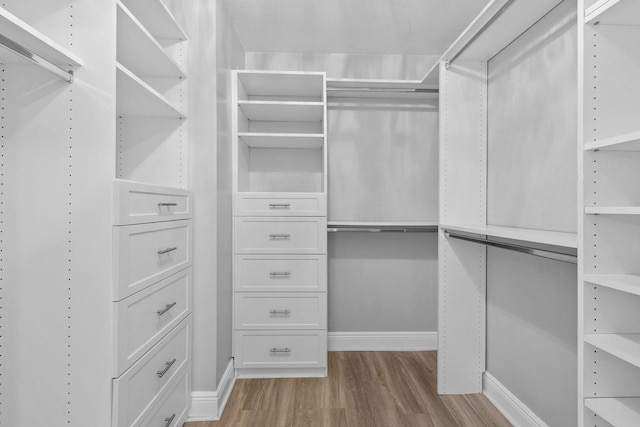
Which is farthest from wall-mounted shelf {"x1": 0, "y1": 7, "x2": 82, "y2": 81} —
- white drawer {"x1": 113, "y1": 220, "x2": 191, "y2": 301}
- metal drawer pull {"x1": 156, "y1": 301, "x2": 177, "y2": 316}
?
metal drawer pull {"x1": 156, "y1": 301, "x2": 177, "y2": 316}

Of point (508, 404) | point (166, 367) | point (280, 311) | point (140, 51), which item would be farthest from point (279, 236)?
point (508, 404)

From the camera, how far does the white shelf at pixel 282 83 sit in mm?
2365

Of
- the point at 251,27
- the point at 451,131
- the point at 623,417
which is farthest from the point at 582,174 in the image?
the point at 251,27

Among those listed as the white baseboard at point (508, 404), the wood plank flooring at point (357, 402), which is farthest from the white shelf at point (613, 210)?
the wood plank flooring at point (357, 402)

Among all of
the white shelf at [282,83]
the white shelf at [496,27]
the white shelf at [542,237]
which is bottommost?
the white shelf at [542,237]

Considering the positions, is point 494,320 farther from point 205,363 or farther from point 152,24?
point 152,24

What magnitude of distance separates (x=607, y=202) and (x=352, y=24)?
1902 mm

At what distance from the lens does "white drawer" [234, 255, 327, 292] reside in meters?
2.29

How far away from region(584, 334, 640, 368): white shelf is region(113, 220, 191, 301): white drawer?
1397 millimetres

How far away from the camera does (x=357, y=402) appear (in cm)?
203

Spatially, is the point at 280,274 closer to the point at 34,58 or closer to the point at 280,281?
the point at 280,281

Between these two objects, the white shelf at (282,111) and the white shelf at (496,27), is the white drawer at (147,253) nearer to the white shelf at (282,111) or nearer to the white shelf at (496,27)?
the white shelf at (282,111)

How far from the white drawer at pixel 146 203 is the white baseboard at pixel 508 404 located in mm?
1890

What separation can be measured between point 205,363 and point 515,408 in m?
1.60
